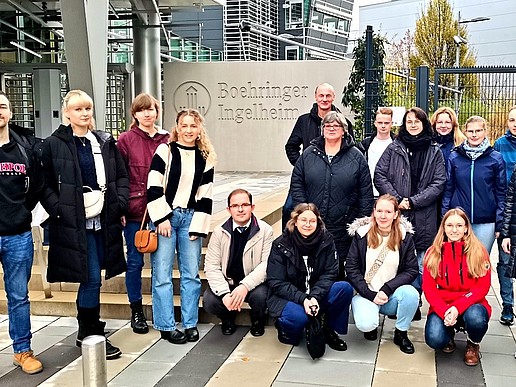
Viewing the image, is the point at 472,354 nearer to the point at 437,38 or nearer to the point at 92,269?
the point at 92,269

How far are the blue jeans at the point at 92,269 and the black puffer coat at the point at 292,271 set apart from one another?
1384 millimetres

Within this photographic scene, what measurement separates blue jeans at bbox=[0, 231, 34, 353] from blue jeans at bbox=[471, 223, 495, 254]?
3.75 meters

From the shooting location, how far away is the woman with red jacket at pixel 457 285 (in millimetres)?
4902

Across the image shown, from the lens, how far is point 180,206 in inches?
209

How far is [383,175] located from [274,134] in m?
10.1

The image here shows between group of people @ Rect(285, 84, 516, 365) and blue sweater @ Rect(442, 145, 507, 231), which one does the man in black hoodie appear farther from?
blue sweater @ Rect(442, 145, 507, 231)

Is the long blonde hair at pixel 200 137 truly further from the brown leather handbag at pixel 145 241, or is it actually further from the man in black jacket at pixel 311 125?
the man in black jacket at pixel 311 125

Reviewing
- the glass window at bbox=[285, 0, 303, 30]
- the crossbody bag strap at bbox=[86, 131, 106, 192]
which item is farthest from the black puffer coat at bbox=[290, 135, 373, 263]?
the glass window at bbox=[285, 0, 303, 30]

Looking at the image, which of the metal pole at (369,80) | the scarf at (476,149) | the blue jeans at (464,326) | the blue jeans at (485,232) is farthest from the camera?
the metal pole at (369,80)

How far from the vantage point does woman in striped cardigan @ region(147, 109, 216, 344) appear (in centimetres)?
522

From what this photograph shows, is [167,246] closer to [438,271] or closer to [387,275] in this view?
[387,275]

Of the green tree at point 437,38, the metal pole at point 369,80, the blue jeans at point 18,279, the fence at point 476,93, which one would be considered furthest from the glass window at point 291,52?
the blue jeans at point 18,279

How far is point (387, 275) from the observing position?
17.5 feet

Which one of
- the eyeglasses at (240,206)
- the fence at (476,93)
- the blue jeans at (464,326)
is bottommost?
the blue jeans at (464,326)
